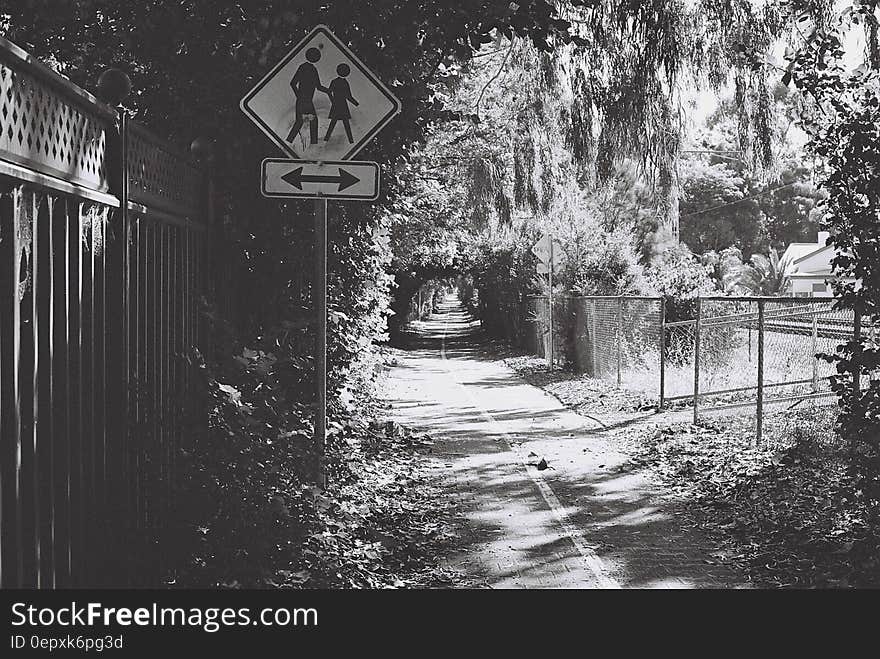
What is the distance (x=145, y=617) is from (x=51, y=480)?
616 mm

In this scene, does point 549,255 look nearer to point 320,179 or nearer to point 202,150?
point 202,150

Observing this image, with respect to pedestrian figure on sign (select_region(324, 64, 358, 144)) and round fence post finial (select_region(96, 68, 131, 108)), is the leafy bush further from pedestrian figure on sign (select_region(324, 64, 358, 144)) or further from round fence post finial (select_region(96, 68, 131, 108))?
round fence post finial (select_region(96, 68, 131, 108))

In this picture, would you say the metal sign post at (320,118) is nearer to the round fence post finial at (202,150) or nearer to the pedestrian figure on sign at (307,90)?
the pedestrian figure on sign at (307,90)

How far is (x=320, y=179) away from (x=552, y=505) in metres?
3.97

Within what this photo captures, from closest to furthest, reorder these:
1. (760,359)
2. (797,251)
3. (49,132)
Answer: (49,132)
(760,359)
(797,251)

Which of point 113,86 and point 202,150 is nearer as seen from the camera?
point 113,86

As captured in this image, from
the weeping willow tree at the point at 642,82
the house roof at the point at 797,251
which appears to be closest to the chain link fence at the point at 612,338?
the weeping willow tree at the point at 642,82

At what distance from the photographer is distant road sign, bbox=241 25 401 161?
671 centimetres

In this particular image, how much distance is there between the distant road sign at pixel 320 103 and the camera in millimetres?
6715

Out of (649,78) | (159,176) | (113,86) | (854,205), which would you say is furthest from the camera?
(649,78)

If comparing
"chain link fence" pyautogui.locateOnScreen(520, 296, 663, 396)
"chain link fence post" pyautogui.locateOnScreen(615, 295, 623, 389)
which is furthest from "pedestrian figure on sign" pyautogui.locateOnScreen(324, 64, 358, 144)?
"chain link fence post" pyautogui.locateOnScreen(615, 295, 623, 389)

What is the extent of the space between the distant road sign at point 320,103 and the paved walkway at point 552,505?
9.65 feet

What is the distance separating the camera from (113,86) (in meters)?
4.87

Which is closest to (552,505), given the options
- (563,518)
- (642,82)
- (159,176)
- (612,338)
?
(563,518)
